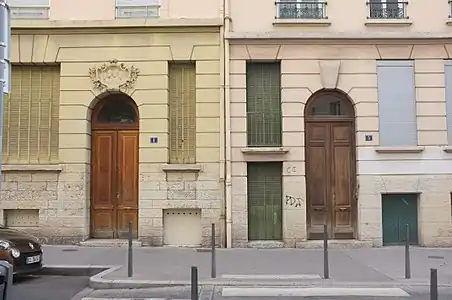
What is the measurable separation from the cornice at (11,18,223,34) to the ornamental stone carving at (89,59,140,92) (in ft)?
3.15

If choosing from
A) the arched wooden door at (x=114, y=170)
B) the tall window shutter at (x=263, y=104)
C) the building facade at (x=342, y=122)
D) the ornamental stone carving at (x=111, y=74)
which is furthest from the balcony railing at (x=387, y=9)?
the arched wooden door at (x=114, y=170)

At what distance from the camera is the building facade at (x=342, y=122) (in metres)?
13.9

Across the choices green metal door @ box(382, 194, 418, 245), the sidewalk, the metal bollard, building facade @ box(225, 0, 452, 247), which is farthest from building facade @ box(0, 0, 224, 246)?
the metal bollard

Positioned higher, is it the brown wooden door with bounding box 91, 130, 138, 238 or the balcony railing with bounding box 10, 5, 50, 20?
the balcony railing with bounding box 10, 5, 50, 20

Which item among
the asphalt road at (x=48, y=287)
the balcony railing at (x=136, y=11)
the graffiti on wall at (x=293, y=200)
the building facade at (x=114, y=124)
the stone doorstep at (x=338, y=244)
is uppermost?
the balcony railing at (x=136, y=11)

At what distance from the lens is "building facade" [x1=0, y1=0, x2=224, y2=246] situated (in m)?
13.9

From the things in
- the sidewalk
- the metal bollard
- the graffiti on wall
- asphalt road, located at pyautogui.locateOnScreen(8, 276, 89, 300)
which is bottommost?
asphalt road, located at pyautogui.locateOnScreen(8, 276, 89, 300)

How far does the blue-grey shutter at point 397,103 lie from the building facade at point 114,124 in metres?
4.42

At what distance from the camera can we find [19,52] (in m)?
14.2

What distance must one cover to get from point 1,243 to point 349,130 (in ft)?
30.1

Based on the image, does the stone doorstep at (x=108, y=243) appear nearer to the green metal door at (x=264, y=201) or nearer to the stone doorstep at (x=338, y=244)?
the green metal door at (x=264, y=201)

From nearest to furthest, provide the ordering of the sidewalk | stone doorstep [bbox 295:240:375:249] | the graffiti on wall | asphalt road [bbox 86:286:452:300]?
asphalt road [bbox 86:286:452:300]
the sidewalk
stone doorstep [bbox 295:240:375:249]
the graffiti on wall

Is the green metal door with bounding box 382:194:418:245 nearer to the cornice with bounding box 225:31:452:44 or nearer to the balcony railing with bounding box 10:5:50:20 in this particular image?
the cornice with bounding box 225:31:452:44

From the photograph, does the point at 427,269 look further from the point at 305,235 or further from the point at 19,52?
the point at 19,52
